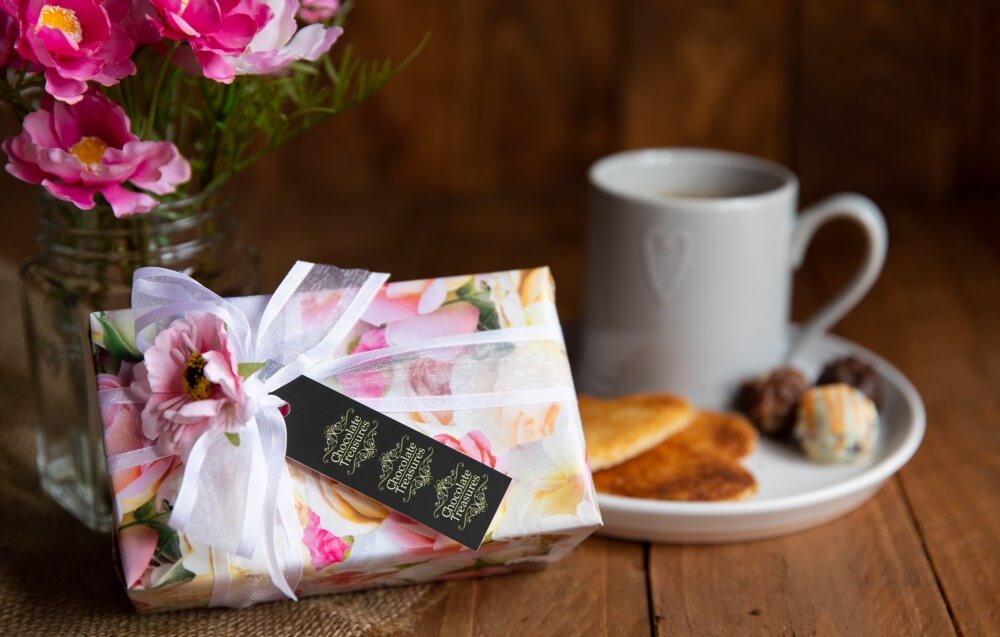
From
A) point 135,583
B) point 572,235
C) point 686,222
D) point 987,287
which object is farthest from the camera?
point 572,235

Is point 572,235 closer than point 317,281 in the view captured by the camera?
No

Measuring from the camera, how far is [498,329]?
0.71 metres

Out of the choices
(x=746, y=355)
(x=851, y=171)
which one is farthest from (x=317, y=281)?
(x=851, y=171)

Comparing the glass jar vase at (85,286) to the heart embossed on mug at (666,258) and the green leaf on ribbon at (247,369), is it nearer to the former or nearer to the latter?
the green leaf on ribbon at (247,369)

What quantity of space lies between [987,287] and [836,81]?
368 millimetres

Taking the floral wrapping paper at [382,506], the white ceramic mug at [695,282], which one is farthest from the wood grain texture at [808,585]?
the white ceramic mug at [695,282]

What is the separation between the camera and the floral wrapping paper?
64 cm

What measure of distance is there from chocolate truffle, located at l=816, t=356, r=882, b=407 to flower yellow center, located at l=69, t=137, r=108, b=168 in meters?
0.65

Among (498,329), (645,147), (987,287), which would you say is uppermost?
(498,329)

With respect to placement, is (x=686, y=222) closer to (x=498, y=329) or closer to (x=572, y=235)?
(x=498, y=329)

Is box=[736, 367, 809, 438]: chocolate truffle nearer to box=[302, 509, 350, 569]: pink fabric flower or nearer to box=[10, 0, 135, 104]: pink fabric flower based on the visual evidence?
box=[302, 509, 350, 569]: pink fabric flower

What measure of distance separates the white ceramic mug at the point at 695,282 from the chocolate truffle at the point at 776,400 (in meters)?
0.04

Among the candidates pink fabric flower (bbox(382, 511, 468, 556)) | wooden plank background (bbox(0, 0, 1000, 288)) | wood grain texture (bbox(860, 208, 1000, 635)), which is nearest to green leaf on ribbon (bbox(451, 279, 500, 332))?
pink fabric flower (bbox(382, 511, 468, 556))

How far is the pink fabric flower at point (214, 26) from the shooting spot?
0.61 meters
